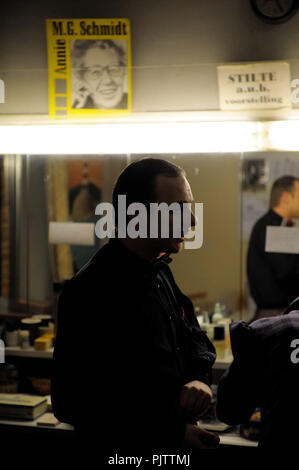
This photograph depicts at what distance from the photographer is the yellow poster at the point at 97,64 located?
2850 millimetres

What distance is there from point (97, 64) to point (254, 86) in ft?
2.47

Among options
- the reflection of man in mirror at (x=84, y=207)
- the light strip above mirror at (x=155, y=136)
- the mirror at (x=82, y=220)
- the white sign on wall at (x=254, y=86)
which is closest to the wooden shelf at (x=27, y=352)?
the mirror at (x=82, y=220)

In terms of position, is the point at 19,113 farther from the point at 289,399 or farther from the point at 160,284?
the point at 289,399

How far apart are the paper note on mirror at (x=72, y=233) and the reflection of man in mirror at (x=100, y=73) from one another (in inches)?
23.4

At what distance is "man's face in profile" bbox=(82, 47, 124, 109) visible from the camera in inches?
112

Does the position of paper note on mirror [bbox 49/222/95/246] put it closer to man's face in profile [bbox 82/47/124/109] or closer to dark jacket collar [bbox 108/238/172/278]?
man's face in profile [bbox 82/47/124/109]

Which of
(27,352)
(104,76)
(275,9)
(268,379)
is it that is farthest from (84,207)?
(268,379)

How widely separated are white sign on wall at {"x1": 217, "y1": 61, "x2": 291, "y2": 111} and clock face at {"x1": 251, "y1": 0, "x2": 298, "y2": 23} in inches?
8.7

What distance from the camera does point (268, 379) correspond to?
5.34ft

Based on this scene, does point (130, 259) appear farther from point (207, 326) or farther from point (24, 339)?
point (24, 339)

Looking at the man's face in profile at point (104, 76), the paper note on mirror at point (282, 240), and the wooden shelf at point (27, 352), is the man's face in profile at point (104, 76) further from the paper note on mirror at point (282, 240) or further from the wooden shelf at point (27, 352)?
the wooden shelf at point (27, 352)

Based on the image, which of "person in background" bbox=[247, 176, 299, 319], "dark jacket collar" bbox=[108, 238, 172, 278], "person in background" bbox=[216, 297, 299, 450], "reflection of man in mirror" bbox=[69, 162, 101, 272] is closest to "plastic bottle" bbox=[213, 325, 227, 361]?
"person in background" bbox=[247, 176, 299, 319]

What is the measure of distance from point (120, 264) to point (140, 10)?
1646 millimetres

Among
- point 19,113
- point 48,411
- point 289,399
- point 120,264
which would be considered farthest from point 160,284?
point 19,113
